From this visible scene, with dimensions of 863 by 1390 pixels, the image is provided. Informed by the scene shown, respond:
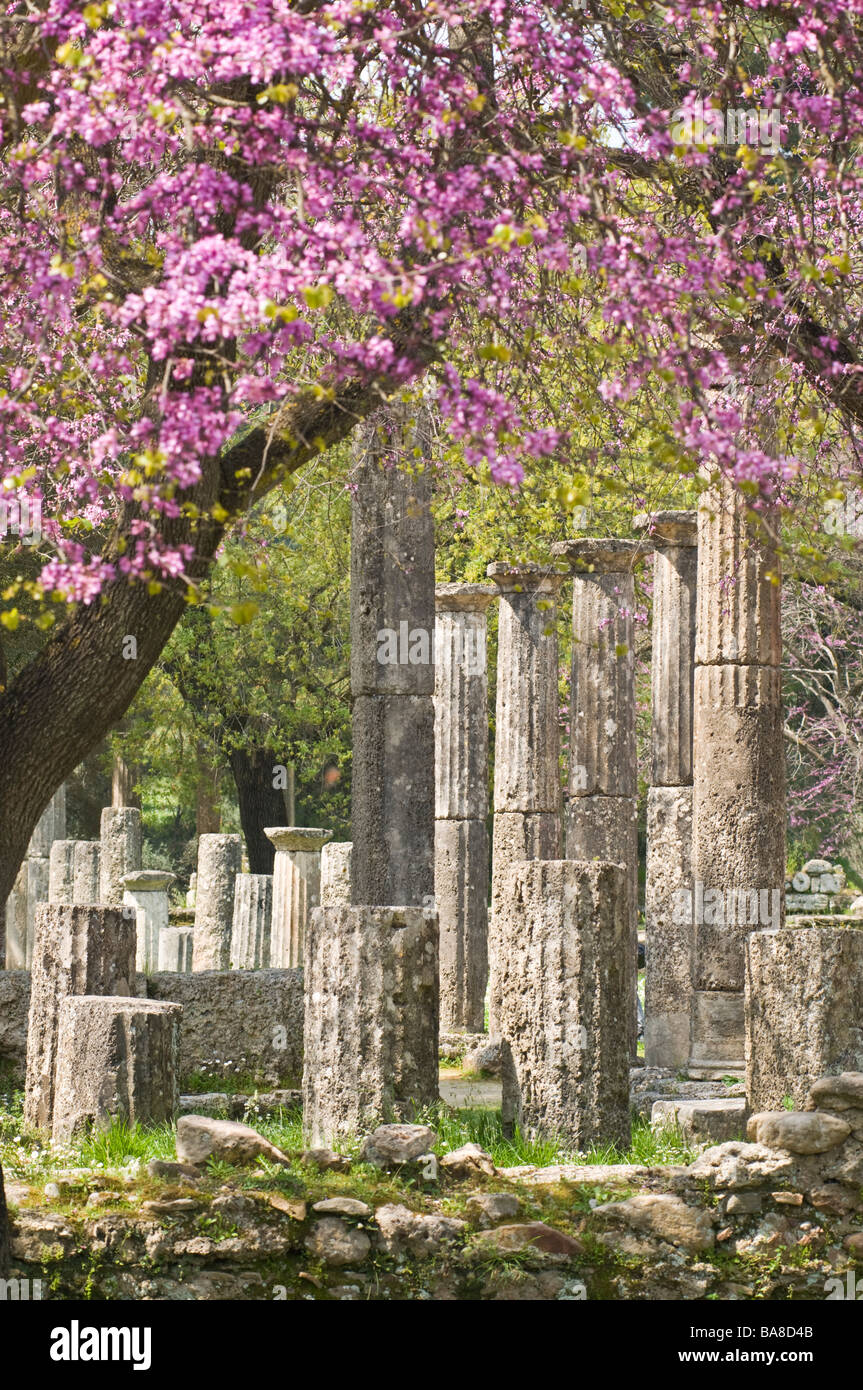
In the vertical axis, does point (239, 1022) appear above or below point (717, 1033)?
above

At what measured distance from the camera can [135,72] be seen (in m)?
6.17

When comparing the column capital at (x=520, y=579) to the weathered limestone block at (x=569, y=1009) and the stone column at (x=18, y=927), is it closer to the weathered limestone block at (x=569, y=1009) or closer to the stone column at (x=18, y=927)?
the weathered limestone block at (x=569, y=1009)

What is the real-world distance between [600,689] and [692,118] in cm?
1089

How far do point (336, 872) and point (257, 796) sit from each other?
1035 centimetres

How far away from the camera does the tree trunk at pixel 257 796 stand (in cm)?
2809

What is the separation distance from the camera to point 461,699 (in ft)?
59.0

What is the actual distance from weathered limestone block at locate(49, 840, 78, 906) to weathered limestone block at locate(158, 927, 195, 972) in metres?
2.38

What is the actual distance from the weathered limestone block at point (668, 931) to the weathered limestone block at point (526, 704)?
1824 millimetres

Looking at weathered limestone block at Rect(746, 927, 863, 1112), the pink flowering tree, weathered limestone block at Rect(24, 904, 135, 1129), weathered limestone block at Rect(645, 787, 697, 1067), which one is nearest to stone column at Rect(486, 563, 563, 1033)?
weathered limestone block at Rect(645, 787, 697, 1067)

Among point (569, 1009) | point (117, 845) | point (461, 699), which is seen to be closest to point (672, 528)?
point (461, 699)

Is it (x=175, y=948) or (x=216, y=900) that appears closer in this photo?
(x=216, y=900)

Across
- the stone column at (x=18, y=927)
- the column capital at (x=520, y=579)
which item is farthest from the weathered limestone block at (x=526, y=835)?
the stone column at (x=18, y=927)

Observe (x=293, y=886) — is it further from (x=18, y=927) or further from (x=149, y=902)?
(x=18, y=927)

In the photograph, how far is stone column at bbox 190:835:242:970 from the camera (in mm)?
22609
